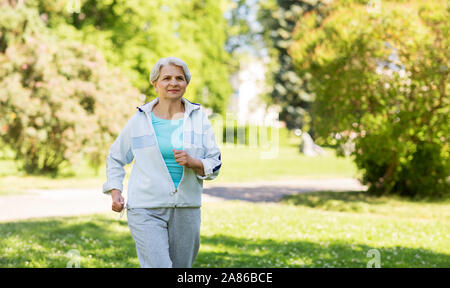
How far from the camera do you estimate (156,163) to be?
3.68m

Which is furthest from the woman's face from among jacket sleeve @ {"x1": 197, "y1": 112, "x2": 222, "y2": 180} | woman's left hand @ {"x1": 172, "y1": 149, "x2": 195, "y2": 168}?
woman's left hand @ {"x1": 172, "y1": 149, "x2": 195, "y2": 168}

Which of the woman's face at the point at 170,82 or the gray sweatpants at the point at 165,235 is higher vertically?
the woman's face at the point at 170,82

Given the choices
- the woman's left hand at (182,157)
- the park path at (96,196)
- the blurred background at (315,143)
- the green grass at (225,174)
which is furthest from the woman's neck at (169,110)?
the green grass at (225,174)

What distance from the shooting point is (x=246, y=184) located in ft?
55.9

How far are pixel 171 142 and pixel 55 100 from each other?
1264cm

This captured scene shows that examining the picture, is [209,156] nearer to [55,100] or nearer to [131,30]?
[55,100]

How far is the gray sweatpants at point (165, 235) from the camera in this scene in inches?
143

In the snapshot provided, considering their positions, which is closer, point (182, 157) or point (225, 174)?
point (182, 157)

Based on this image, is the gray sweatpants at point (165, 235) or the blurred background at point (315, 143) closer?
the gray sweatpants at point (165, 235)

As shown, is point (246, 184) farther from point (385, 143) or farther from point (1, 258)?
Result: point (1, 258)

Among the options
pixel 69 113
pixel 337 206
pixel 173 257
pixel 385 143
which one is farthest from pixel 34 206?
pixel 173 257

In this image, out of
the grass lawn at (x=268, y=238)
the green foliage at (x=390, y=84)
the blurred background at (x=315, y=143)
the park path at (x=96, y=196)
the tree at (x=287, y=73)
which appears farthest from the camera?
the tree at (x=287, y=73)

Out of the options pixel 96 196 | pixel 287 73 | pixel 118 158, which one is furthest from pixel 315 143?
pixel 287 73

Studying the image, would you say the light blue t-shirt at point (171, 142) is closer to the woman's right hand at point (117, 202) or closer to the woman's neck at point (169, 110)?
the woman's neck at point (169, 110)
